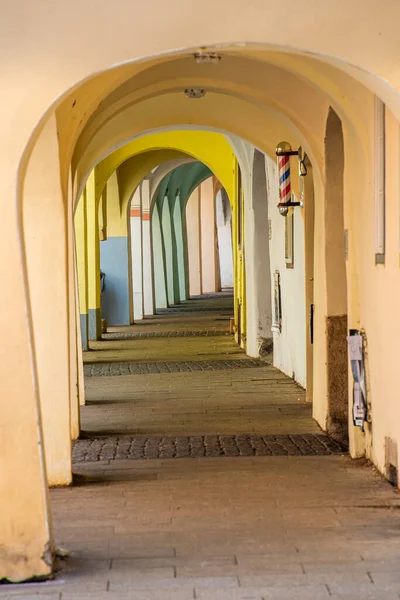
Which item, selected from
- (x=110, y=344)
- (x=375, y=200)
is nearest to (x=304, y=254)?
(x=375, y=200)

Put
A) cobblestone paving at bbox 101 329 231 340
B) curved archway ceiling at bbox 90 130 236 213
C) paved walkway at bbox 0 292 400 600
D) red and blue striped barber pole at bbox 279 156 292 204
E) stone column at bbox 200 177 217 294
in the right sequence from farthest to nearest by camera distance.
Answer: stone column at bbox 200 177 217 294, cobblestone paving at bbox 101 329 231 340, curved archway ceiling at bbox 90 130 236 213, red and blue striped barber pole at bbox 279 156 292 204, paved walkway at bbox 0 292 400 600

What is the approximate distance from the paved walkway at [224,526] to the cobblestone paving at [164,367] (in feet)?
15.8

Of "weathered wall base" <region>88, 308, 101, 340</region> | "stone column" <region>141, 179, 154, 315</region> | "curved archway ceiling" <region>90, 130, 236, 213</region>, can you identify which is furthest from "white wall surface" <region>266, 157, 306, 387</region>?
"stone column" <region>141, 179, 154, 315</region>

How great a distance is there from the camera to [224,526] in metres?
6.14

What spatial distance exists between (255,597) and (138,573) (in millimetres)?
687

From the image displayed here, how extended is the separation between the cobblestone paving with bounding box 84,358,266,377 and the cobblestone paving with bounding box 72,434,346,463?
5522 millimetres

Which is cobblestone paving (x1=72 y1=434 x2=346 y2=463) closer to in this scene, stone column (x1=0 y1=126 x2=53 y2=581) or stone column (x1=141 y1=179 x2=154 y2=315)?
stone column (x1=0 y1=126 x2=53 y2=581)

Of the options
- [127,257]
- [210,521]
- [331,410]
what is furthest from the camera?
[127,257]

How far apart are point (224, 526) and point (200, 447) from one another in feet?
9.07

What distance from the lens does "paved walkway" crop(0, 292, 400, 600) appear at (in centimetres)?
499

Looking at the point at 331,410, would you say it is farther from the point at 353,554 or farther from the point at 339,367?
the point at 353,554

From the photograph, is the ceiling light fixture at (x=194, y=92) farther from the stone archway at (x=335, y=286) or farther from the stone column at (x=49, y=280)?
the stone column at (x=49, y=280)

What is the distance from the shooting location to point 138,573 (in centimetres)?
522

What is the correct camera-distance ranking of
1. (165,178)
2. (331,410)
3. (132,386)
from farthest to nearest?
1. (165,178)
2. (132,386)
3. (331,410)
